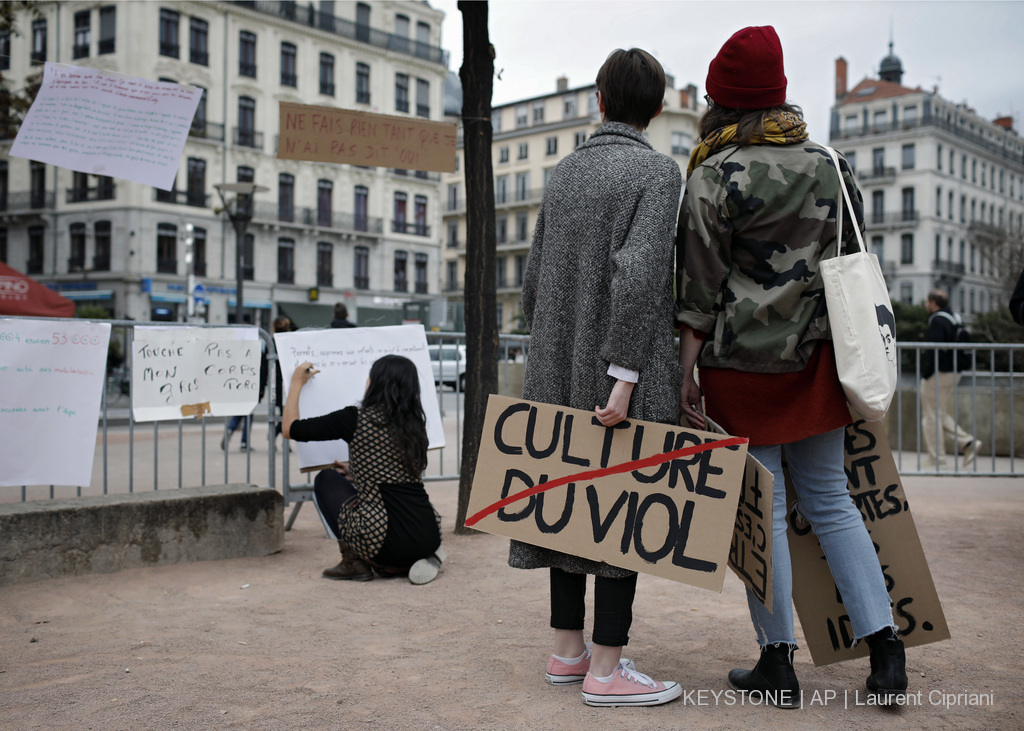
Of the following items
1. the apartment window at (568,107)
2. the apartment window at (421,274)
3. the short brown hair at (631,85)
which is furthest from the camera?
the apartment window at (568,107)

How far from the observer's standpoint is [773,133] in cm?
266

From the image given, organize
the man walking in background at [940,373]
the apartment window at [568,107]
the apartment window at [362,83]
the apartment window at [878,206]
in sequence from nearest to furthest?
the man walking in background at [940,373] < the apartment window at [362,83] < the apartment window at [568,107] < the apartment window at [878,206]

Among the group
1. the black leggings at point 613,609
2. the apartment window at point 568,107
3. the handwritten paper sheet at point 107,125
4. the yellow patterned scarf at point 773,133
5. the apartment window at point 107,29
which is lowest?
the black leggings at point 613,609

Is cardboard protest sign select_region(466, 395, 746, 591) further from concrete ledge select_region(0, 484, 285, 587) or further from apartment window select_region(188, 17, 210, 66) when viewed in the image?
apartment window select_region(188, 17, 210, 66)

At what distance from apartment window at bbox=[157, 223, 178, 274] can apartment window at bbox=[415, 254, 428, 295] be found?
1369 cm

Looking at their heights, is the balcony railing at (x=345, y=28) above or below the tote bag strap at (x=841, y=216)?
above

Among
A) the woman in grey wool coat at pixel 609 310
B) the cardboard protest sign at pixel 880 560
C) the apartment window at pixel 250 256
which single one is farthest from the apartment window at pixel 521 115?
the cardboard protest sign at pixel 880 560

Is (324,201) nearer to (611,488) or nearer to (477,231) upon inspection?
(477,231)

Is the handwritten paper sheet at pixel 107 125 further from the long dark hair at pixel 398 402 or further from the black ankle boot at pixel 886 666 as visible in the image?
the black ankle boot at pixel 886 666

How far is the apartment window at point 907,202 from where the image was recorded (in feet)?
212

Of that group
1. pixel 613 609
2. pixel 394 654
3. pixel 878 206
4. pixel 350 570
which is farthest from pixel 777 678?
pixel 878 206

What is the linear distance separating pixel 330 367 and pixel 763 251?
331 centimetres

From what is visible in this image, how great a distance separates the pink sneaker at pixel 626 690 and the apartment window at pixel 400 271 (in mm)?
46056

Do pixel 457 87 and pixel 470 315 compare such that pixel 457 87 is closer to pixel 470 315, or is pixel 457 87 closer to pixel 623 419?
pixel 470 315
